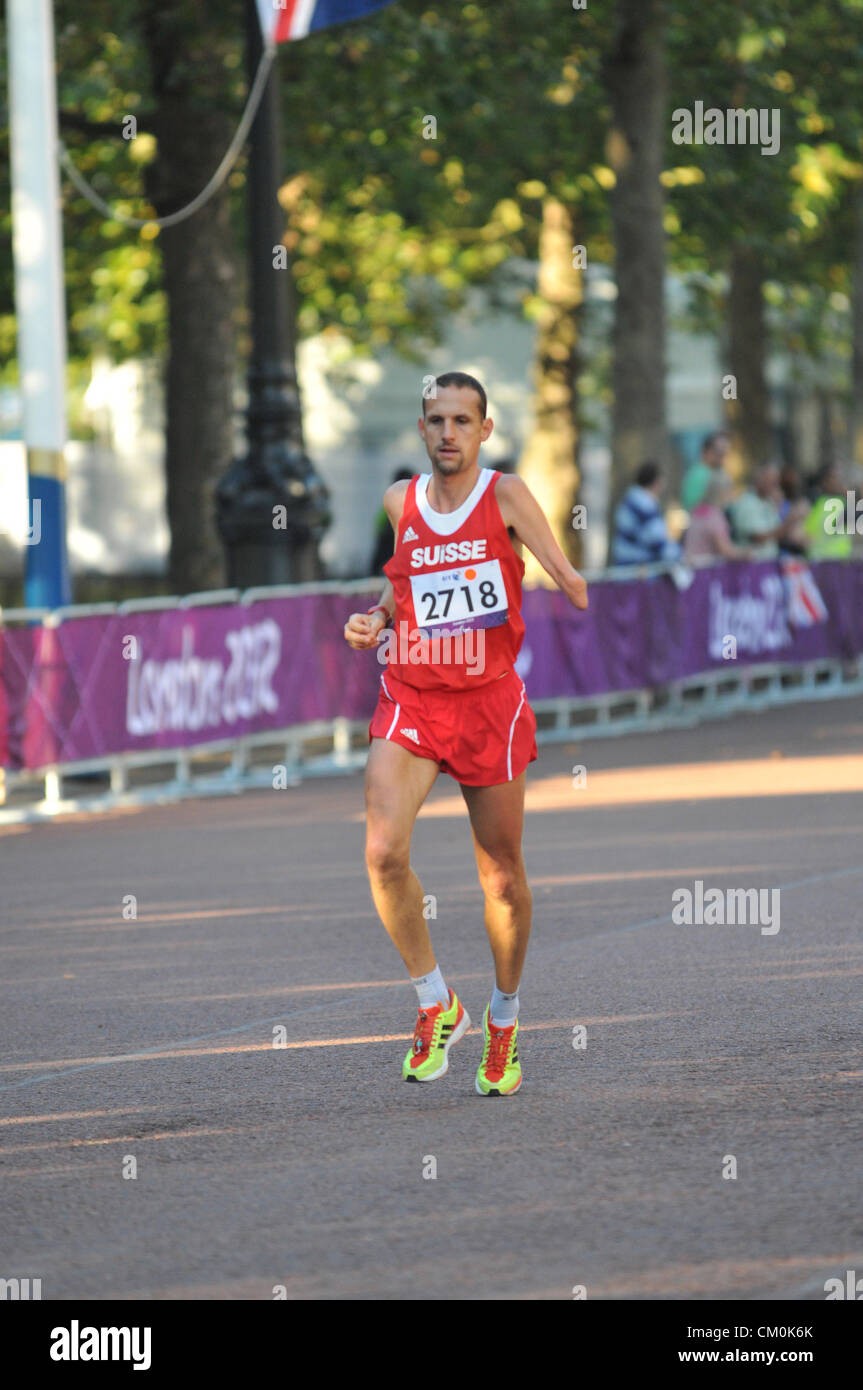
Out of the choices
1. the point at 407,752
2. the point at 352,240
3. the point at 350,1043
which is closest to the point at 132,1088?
the point at 350,1043

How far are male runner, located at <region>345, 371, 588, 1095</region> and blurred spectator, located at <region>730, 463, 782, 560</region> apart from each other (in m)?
15.1

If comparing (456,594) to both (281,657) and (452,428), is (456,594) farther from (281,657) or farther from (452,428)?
(281,657)

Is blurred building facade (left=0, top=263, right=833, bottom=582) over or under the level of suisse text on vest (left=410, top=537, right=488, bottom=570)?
over

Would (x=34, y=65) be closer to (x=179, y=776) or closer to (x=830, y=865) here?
(x=179, y=776)

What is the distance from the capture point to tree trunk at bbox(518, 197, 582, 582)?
32.0 metres

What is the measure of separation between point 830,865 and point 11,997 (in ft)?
14.2

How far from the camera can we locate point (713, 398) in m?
57.3

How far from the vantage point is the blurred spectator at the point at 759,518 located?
22047 mm

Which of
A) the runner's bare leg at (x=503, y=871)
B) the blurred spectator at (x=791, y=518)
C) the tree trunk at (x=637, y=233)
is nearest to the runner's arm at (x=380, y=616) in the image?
the runner's bare leg at (x=503, y=871)

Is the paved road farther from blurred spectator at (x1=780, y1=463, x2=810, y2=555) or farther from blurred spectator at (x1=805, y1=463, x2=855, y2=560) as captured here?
blurred spectator at (x1=805, y1=463, x2=855, y2=560)

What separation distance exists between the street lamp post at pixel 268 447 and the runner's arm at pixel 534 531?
32.4ft

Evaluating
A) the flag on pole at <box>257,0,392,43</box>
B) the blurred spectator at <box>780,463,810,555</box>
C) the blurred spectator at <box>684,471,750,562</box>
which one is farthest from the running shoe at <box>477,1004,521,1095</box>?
the blurred spectator at <box>780,463,810,555</box>

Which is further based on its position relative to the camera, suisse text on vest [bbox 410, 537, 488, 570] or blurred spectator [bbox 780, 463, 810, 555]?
blurred spectator [bbox 780, 463, 810, 555]

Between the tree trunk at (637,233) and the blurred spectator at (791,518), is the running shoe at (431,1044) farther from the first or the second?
the tree trunk at (637,233)
